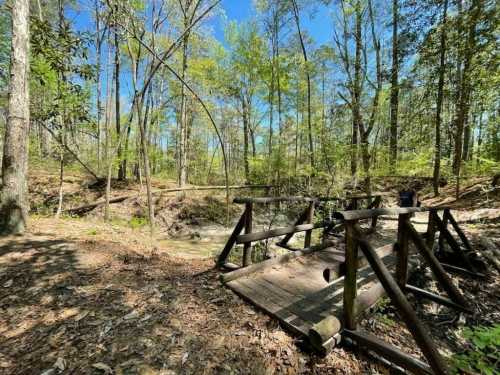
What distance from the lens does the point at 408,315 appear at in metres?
2.61

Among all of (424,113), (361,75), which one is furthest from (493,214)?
(424,113)

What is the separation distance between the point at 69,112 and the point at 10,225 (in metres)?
4.67

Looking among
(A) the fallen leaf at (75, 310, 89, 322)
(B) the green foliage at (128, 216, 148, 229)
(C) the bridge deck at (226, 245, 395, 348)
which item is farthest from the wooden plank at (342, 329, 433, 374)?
(B) the green foliage at (128, 216, 148, 229)

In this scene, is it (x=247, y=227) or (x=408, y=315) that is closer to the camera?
(x=408, y=315)

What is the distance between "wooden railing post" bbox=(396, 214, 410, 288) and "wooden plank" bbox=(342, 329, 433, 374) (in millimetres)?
1547

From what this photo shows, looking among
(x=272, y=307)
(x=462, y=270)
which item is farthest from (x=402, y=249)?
(x=462, y=270)

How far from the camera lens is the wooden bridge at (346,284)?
2.59 metres

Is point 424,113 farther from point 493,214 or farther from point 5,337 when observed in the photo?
point 5,337

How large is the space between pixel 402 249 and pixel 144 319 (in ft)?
12.1

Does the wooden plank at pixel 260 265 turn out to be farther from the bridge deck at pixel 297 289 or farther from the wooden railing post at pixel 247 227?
the wooden railing post at pixel 247 227

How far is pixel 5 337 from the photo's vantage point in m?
2.74

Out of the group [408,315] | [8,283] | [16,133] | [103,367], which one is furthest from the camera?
[16,133]

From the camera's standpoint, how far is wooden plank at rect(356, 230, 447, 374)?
2367 millimetres

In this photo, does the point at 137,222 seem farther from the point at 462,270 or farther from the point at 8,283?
the point at 462,270
